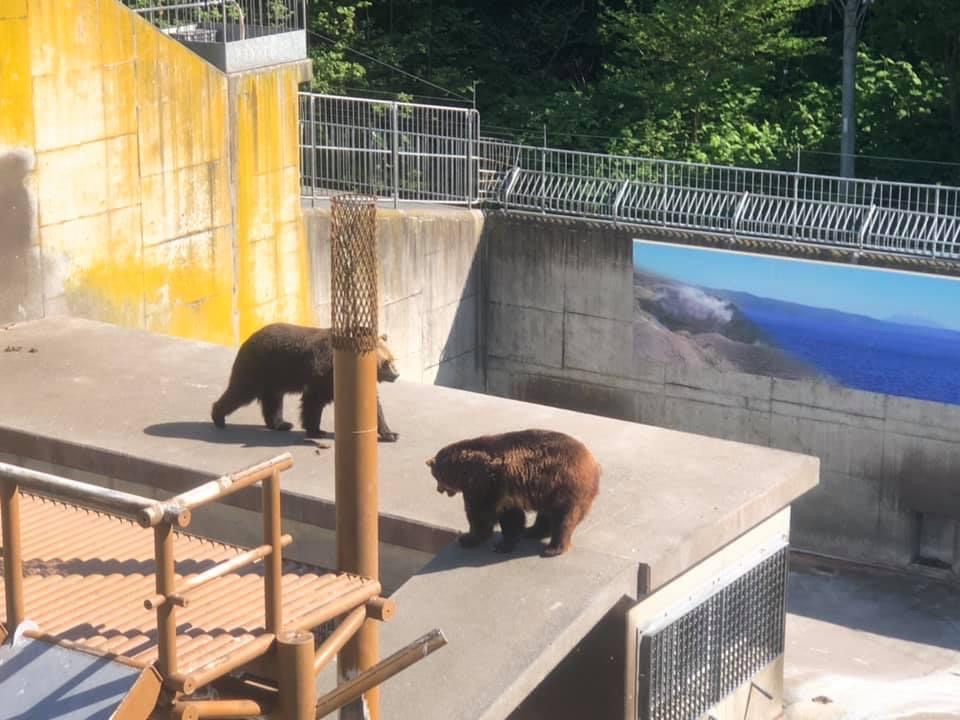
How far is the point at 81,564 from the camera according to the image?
7.16 metres

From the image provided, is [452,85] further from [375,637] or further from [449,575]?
[375,637]

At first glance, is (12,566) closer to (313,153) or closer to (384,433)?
(384,433)

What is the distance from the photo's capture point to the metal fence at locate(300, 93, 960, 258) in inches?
704

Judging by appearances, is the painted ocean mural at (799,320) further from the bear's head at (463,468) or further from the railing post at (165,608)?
the railing post at (165,608)

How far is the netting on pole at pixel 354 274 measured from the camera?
7320mm

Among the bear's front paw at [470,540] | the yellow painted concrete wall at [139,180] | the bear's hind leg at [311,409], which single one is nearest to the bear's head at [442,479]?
the bear's front paw at [470,540]

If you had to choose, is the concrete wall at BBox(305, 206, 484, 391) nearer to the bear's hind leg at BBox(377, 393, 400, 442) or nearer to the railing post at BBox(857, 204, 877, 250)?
the railing post at BBox(857, 204, 877, 250)

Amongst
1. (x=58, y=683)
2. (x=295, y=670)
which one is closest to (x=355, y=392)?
(x=295, y=670)

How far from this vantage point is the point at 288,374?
11367mm

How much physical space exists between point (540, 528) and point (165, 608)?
13.0 feet

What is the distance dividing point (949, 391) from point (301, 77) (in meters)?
7.65

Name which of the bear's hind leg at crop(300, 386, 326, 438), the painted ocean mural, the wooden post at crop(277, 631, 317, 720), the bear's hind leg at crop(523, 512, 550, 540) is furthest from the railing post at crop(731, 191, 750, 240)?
the wooden post at crop(277, 631, 317, 720)

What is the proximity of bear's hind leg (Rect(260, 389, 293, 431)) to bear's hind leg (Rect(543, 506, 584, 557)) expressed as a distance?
2.89 m

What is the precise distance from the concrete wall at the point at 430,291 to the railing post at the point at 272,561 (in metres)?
11.5
